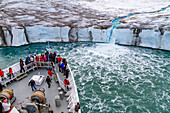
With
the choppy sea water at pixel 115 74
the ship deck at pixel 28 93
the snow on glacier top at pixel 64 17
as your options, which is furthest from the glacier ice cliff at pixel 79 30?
the ship deck at pixel 28 93

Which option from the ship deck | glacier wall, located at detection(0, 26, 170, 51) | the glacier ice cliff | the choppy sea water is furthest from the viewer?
the glacier ice cliff

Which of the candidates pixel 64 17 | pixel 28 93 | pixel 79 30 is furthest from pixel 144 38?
pixel 28 93

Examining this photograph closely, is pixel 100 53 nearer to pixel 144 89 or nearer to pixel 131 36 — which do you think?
pixel 131 36

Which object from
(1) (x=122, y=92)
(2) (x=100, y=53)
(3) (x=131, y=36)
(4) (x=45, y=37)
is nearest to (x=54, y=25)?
(4) (x=45, y=37)

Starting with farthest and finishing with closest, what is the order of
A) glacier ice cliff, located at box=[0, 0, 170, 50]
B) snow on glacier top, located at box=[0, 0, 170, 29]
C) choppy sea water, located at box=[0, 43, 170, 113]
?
snow on glacier top, located at box=[0, 0, 170, 29] < glacier ice cliff, located at box=[0, 0, 170, 50] < choppy sea water, located at box=[0, 43, 170, 113]

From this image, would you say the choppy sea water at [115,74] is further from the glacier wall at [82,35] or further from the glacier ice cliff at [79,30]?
the glacier ice cliff at [79,30]

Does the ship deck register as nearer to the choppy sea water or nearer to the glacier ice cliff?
the choppy sea water

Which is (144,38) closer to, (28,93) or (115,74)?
(115,74)

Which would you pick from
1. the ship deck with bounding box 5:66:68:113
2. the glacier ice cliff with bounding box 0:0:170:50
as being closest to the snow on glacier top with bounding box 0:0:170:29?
the glacier ice cliff with bounding box 0:0:170:50
